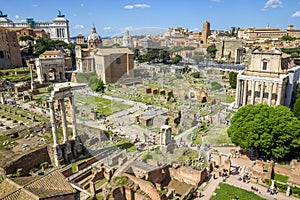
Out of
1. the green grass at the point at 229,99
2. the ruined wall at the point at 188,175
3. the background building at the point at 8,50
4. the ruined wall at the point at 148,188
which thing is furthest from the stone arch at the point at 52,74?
the ruined wall at the point at 148,188

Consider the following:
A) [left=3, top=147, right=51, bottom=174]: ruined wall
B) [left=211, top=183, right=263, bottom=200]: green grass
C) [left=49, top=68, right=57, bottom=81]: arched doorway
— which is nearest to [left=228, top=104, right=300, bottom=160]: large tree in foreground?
[left=211, top=183, right=263, bottom=200]: green grass

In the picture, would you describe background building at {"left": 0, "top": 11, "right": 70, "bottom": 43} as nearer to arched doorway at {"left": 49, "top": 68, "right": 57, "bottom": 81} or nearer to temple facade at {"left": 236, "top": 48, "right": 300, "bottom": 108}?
arched doorway at {"left": 49, "top": 68, "right": 57, "bottom": 81}

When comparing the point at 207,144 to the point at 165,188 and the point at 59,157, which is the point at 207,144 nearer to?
the point at 165,188

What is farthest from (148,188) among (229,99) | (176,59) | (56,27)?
(56,27)

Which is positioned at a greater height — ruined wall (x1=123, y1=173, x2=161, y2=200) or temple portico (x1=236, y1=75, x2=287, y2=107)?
temple portico (x1=236, y1=75, x2=287, y2=107)

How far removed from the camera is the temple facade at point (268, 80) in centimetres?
3247

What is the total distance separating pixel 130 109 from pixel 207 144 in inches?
606

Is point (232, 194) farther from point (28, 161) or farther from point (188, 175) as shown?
point (28, 161)

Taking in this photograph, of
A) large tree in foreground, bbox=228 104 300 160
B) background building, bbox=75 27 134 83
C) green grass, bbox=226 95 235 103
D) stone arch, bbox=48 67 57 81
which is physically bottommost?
green grass, bbox=226 95 235 103

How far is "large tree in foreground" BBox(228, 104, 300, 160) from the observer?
19.6 metres

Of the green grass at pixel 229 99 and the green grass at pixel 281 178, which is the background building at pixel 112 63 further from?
the green grass at pixel 281 178

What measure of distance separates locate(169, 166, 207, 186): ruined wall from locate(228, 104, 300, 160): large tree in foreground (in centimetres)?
491

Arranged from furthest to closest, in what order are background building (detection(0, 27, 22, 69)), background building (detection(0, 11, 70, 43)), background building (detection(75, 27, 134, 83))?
1. background building (detection(0, 11, 70, 43))
2. background building (detection(0, 27, 22, 69))
3. background building (detection(75, 27, 134, 83))

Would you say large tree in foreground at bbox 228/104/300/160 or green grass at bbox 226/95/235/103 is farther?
green grass at bbox 226/95/235/103
